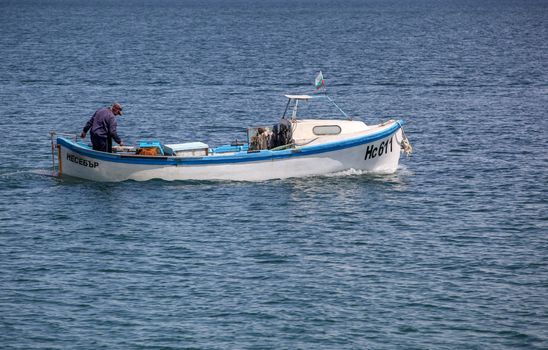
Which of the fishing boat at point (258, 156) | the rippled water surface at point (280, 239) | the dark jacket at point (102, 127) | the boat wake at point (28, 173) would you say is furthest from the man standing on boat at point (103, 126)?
the boat wake at point (28, 173)

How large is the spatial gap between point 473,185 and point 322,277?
11644 mm

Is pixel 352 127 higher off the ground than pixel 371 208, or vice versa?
pixel 352 127

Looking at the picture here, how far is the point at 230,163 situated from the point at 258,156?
37.7 inches

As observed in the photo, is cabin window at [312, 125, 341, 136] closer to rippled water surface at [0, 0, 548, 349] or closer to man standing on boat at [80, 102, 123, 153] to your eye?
rippled water surface at [0, 0, 548, 349]

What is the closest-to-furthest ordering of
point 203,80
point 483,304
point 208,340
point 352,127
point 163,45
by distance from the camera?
point 208,340 < point 483,304 < point 352,127 < point 203,80 < point 163,45

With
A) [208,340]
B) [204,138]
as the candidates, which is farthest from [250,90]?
[208,340]

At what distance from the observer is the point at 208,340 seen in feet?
76.1

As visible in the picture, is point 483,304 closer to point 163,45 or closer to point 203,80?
point 203,80

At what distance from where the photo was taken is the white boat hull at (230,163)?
3512 cm

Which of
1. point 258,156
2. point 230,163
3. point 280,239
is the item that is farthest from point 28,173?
point 280,239

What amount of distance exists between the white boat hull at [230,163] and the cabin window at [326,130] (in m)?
0.72

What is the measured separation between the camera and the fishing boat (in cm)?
3519

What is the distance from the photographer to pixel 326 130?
36.3 m

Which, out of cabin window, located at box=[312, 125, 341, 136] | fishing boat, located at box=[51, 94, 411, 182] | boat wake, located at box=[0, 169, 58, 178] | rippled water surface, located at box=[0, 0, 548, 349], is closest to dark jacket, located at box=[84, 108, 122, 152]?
fishing boat, located at box=[51, 94, 411, 182]
